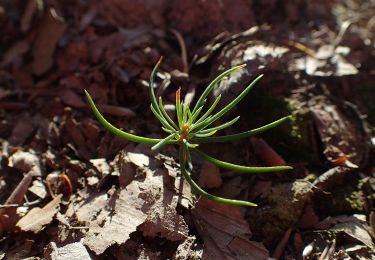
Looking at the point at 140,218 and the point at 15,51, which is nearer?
the point at 140,218

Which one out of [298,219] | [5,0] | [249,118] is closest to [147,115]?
[249,118]

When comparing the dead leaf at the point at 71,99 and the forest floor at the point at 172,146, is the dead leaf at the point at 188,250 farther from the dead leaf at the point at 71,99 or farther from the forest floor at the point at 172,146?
the dead leaf at the point at 71,99

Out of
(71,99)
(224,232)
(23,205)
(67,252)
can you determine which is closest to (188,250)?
(224,232)

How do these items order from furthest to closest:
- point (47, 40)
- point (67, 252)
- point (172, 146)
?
1. point (47, 40)
2. point (172, 146)
3. point (67, 252)

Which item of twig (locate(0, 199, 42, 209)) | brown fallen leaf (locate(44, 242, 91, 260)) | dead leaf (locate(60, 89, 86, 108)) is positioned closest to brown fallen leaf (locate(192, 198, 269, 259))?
brown fallen leaf (locate(44, 242, 91, 260))

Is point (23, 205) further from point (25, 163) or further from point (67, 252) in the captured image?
point (67, 252)

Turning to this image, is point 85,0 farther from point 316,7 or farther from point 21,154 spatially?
point 316,7

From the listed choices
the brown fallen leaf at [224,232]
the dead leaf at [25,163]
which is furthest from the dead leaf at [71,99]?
the brown fallen leaf at [224,232]
